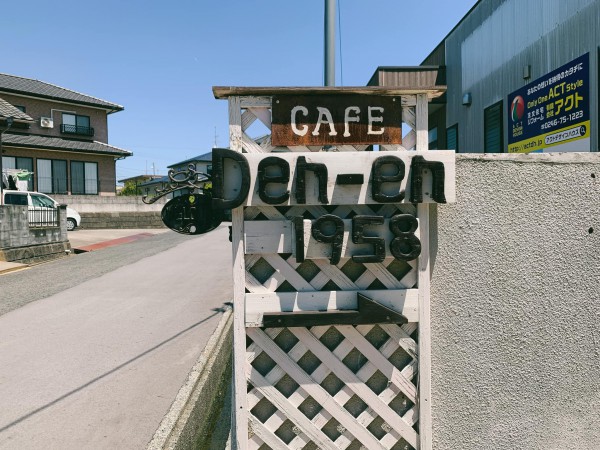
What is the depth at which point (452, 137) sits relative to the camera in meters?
16.6

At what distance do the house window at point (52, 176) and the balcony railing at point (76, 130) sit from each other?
8.31ft

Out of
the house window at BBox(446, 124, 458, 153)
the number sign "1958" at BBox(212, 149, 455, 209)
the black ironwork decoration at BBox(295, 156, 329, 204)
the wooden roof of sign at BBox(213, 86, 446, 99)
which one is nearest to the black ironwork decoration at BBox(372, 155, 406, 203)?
the number sign "1958" at BBox(212, 149, 455, 209)

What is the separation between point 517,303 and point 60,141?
3320 cm

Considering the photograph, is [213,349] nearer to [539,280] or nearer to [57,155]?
[539,280]

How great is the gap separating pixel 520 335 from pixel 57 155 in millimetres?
32711

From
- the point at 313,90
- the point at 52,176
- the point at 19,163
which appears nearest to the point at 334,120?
the point at 313,90

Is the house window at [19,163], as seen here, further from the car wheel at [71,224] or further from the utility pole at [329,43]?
the utility pole at [329,43]

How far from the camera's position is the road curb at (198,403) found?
2.90m

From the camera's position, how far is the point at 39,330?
232 inches

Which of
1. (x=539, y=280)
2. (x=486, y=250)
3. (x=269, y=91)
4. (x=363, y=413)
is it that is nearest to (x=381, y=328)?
(x=363, y=413)

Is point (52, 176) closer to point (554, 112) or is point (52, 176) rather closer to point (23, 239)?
point (23, 239)

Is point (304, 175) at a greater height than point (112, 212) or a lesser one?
greater

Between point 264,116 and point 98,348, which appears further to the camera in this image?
point 98,348

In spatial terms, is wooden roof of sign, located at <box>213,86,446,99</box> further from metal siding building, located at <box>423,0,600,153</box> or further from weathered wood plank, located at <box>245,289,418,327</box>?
metal siding building, located at <box>423,0,600,153</box>
